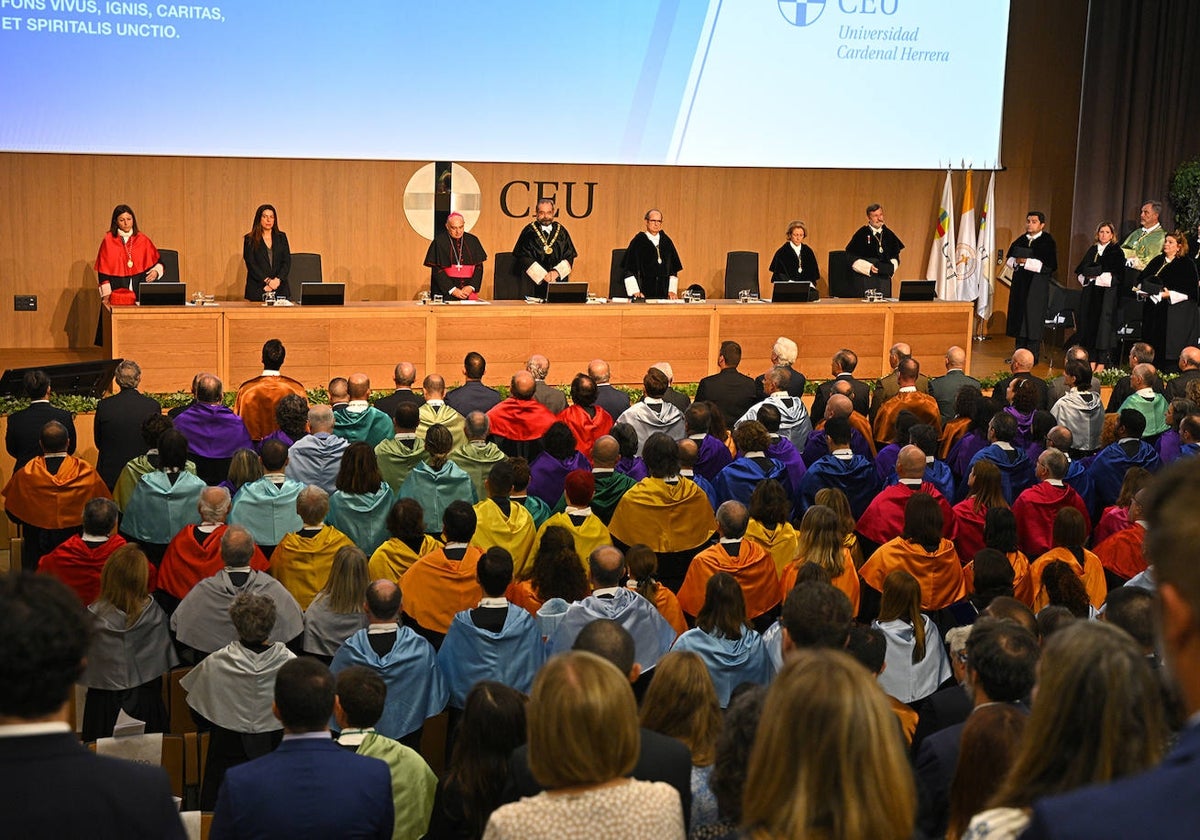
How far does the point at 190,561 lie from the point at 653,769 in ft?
10.5

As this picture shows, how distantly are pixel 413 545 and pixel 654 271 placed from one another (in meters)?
7.12

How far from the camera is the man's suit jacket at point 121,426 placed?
24.4 feet

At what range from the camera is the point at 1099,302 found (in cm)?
1319

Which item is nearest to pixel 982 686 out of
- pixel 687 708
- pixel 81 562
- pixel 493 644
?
pixel 687 708

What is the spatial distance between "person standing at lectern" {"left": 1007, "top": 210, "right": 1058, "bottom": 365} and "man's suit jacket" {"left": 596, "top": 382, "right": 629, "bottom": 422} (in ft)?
19.7

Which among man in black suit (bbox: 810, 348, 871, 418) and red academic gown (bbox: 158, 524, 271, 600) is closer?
red academic gown (bbox: 158, 524, 271, 600)

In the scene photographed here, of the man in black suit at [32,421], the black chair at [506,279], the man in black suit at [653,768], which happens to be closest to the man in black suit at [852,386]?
the black chair at [506,279]

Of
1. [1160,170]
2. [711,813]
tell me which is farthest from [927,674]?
[1160,170]

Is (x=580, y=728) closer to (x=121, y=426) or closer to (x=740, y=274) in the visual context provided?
(x=121, y=426)

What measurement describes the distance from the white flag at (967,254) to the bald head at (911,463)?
9.12m

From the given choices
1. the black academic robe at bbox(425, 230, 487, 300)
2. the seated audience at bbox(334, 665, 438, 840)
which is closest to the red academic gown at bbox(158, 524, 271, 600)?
the seated audience at bbox(334, 665, 438, 840)

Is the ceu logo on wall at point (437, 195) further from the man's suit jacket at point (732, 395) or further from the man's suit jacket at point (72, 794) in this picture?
the man's suit jacket at point (72, 794)

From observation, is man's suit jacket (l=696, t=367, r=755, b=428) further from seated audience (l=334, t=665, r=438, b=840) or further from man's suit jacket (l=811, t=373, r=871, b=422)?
seated audience (l=334, t=665, r=438, b=840)

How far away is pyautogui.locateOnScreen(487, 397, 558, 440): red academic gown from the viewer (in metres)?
7.84
